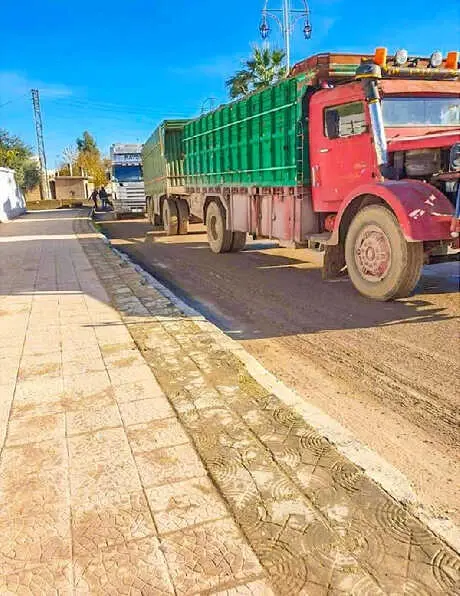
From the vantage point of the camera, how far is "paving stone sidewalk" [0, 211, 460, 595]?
71.7 inches

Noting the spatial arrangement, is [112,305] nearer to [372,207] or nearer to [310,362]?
[310,362]

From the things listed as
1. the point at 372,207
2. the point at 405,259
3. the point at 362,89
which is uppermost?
the point at 362,89

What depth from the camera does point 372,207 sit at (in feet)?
20.2

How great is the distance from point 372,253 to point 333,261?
3.15ft

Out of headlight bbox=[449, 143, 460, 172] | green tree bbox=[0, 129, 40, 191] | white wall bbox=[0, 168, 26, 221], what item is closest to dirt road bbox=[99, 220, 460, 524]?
headlight bbox=[449, 143, 460, 172]

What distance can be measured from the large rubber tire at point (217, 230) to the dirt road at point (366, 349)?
2.05 meters

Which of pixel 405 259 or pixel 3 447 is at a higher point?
pixel 405 259

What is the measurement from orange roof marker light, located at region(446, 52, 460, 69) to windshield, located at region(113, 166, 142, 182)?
19.8 metres

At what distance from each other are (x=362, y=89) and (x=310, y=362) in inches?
157

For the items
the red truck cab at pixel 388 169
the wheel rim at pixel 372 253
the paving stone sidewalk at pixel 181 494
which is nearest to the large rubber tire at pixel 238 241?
the red truck cab at pixel 388 169

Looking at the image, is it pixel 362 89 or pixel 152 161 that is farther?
pixel 152 161

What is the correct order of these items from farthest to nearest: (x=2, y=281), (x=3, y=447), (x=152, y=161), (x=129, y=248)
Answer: (x=152, y=161), (x=129, y=248), (x=2, y=281), (x=3, y=447)

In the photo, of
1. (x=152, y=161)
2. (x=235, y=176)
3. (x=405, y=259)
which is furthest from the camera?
(x=152, y=161)

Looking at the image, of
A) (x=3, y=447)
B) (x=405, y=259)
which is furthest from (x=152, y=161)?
(x=3, y=447)
